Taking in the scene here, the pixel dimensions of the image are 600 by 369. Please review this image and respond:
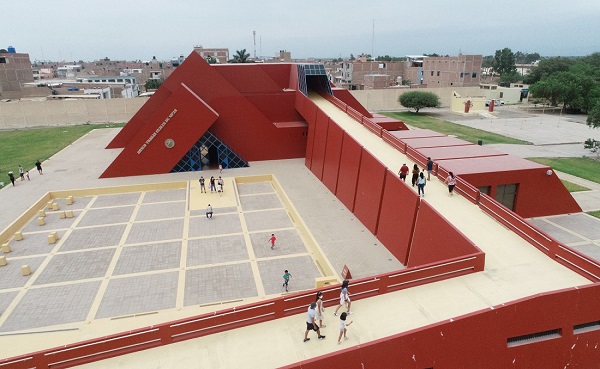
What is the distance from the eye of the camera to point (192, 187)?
85.5ft

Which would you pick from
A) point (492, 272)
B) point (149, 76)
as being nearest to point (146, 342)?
point (492, 272)

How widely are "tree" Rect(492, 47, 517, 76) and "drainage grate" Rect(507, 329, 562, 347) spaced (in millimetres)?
116786

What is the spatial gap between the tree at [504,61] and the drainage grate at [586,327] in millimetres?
116014

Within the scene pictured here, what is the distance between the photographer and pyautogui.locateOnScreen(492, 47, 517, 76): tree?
11025 centimetres

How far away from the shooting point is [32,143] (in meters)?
39.6

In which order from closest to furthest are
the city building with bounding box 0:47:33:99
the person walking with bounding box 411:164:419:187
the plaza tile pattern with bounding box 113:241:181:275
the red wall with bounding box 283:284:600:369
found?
the red wall with bounding box 283:284:600:369, the person walking with bounding box 411:164:419:187, the plaza tile pattern with bounding box 113:241:181:275, the city building with bounding box 0:47:33:99

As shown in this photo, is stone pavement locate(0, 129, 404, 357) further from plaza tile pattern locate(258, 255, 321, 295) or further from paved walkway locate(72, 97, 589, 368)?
paved walkway locate(72, 97, 589, 368)

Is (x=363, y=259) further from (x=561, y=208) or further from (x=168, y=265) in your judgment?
(x=561, y=208)

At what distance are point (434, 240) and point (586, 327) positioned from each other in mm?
4881

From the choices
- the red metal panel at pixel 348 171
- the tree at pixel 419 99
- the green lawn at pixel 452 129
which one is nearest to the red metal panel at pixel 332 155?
the red metal panel at pixel 348 171

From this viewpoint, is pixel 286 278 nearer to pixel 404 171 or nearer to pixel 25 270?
pixel 404 171

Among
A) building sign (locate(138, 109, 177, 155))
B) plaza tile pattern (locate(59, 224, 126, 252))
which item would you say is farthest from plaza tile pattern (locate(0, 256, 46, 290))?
building sign (locate(138, 109, 177, 155))

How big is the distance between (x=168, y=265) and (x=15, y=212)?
39.1 feet

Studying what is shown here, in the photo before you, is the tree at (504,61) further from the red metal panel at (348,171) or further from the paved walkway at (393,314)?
the paved walkway at (393,314)
